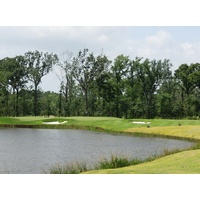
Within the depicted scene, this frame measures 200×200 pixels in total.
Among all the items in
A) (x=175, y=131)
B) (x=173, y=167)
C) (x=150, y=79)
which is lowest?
(x=173, y=167)

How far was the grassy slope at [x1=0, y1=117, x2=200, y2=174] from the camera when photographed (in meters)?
15.9

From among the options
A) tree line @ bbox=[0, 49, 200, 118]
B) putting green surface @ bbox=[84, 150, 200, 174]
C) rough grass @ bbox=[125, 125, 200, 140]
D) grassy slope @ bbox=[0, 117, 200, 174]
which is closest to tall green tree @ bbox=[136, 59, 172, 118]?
tree line @ bbox=[0, 49, 200, 118]

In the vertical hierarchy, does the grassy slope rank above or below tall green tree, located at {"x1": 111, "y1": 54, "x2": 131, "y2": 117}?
below

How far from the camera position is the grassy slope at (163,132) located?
627 inches

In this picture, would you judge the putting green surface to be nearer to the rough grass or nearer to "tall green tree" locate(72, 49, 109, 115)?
the rough grass

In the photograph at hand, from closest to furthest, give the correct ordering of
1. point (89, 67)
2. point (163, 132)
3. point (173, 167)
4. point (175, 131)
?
1. point (173, 167)
2. point (175, 131)
3. point (163, 132)
4. point (89, 67)

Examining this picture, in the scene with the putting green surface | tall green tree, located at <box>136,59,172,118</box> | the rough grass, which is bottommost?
the putting green surface

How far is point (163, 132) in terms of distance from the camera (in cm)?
3981

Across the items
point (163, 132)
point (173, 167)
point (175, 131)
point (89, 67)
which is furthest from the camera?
point (89, 67)

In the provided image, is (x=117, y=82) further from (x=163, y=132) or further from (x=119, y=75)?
(x=163, y=132)

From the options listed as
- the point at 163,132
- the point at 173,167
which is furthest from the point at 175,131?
the point at 173,167

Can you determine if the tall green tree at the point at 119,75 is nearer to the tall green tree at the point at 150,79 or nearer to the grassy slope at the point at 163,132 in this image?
the tall green tree at the point at 150,79
